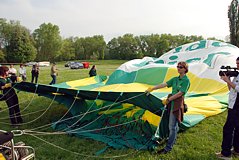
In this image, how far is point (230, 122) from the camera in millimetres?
3180

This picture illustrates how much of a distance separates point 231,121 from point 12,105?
4.33 meters

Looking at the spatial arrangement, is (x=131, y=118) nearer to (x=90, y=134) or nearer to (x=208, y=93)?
(x=90, y=134)

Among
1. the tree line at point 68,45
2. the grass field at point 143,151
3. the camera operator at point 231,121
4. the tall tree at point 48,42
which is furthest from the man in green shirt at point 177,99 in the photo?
the tall tree at point 48,42

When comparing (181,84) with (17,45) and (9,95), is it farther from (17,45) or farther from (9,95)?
(17,45)

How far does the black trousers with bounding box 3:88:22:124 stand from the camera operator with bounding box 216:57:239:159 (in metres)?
4.09

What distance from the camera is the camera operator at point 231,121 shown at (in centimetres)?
311

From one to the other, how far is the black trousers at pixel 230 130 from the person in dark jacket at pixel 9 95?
406cm

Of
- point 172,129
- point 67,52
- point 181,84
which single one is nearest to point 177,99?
point 181,84

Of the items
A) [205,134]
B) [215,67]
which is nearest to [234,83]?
[205,134]

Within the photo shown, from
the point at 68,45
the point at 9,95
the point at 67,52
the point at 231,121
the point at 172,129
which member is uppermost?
the point at 68,45

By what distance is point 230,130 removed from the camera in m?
3.21

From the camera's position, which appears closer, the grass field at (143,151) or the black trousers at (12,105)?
the grass field at (143,151)

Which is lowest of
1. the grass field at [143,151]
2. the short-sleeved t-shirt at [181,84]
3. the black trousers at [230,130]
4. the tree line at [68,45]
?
the grass field at [143,151]

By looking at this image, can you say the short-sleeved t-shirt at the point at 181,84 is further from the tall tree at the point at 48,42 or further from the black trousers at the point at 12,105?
the tall tree at the point at 48,42
